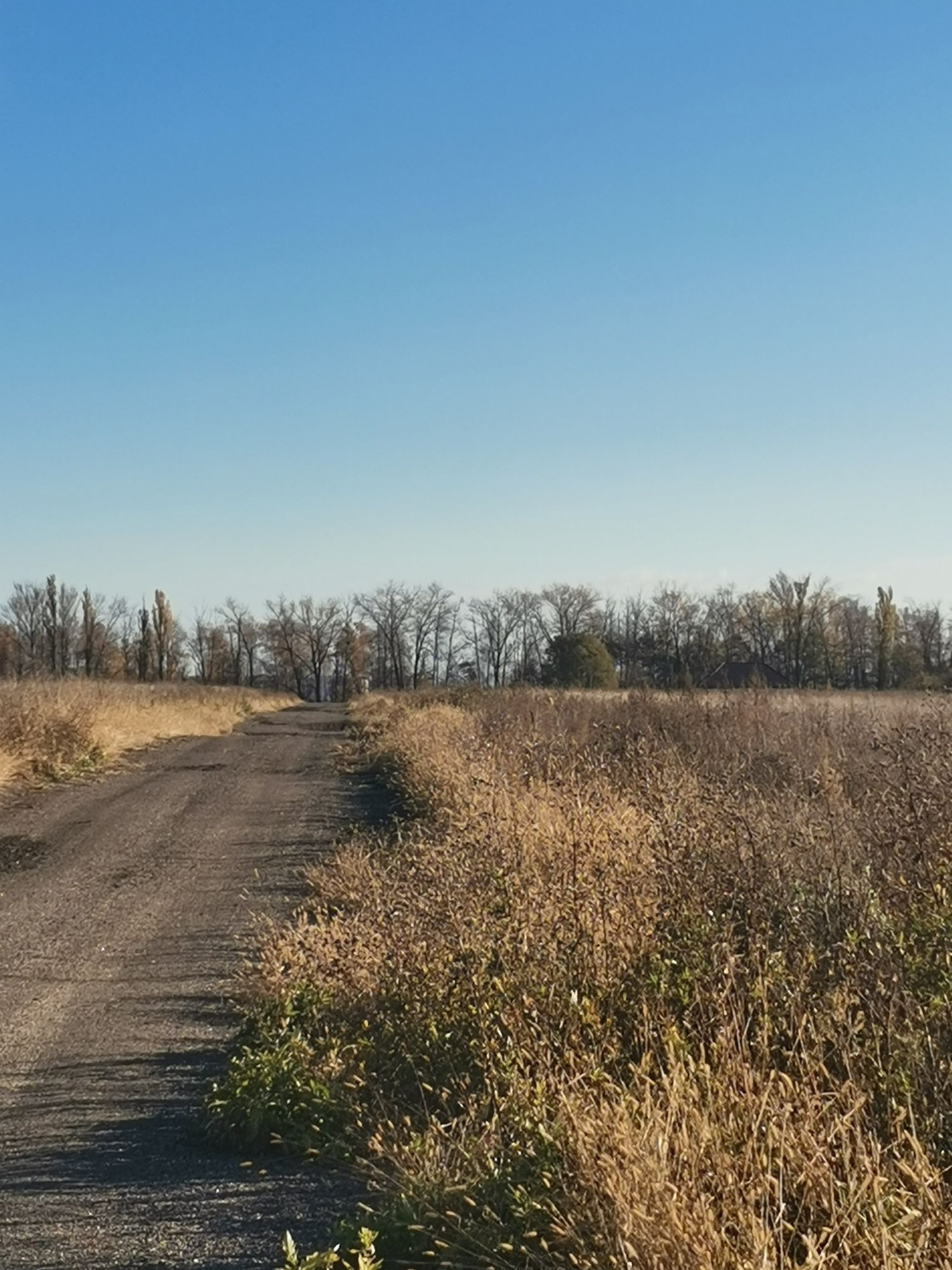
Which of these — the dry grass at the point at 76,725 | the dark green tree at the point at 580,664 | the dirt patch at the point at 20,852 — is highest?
the dark green tree at the point at 580,664

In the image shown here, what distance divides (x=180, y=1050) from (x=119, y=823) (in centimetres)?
741

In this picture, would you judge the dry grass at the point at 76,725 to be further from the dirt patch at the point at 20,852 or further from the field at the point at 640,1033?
the field at the point at 640,1033

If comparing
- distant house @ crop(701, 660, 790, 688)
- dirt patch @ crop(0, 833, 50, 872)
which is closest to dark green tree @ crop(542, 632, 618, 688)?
distant house @ crop(701, 660, 790, 688)

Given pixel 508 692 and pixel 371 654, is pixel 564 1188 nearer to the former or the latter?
pixel 508 692

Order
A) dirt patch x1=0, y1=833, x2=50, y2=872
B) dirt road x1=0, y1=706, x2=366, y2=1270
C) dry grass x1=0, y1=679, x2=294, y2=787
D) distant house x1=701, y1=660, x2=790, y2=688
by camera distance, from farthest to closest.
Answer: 1. distant house x1=701, y1=660, x2=790, y2=688
2. dry grass x1=0, y1=679, x2=294, y2=787
3. dirt patch x1=0, y1=833, x2=50, y2=872
4. dirt road x1=0, y1=706, x2=366, y2=1270

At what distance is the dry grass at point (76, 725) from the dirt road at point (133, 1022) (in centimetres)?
167

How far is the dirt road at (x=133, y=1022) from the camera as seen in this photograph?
3.81m

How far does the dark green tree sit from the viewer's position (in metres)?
42.6

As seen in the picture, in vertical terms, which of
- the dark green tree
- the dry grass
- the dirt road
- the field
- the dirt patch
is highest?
the dark green tree

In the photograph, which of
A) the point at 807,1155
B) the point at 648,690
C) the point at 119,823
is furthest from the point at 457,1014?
the point at 648,690

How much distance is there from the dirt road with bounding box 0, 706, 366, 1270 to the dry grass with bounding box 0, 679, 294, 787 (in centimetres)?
167

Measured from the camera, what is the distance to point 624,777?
10852 millimetres

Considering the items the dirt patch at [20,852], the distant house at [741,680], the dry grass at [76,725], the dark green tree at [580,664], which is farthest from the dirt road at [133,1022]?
the dark green tree at [580,664]

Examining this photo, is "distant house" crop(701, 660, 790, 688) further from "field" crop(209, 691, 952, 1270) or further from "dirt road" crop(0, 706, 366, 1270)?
"field" crop(209, 691, 952, 1270)
